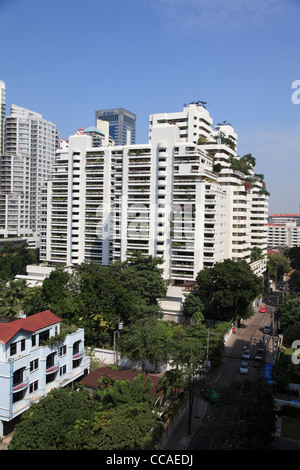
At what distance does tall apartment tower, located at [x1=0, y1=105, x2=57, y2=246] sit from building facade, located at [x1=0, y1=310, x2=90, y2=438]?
61.8 m

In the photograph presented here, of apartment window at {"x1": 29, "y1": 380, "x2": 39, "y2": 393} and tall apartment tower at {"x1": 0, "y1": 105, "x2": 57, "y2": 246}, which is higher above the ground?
tall apartment tower at {"x1": 0, "y1": 105, "x2": 57, "y2": 246}

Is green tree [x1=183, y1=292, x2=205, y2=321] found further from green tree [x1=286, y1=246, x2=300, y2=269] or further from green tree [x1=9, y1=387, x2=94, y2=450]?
green tree [x1=286, y1=246, x2=300, y2=269]

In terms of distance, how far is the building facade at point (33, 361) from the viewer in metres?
22.0

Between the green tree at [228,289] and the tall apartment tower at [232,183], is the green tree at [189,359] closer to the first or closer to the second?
the green tree at [228,289]

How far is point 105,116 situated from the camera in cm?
19088

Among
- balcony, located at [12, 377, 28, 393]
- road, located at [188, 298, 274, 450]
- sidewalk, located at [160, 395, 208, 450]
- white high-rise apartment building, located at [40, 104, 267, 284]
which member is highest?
Result: white high-rise apartment building, located at [40, 104, 267, 284]

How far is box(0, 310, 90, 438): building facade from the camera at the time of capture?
72.3ft

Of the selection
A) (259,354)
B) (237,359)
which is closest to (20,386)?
(237,359)

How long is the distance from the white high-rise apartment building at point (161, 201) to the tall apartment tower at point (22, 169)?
27.8m

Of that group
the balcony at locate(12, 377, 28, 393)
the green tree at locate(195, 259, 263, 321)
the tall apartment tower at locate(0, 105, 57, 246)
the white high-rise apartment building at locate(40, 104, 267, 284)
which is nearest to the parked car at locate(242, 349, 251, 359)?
the green tree at locate(195, 259, 263, 321)

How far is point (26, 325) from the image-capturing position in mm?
24125

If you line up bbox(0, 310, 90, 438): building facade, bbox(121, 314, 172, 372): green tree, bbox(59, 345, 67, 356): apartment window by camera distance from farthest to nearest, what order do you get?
bbox(121, 314, 172, 372): green tree, bbox(59, 345, 67, 356): apartment window, bbox(0, 310, 90, 438): building facade

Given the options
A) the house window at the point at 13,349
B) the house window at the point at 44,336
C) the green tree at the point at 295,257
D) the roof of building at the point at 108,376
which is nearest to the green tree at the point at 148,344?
the roof of building at the point at 108,376
